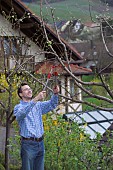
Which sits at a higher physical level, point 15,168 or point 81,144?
point 81,144

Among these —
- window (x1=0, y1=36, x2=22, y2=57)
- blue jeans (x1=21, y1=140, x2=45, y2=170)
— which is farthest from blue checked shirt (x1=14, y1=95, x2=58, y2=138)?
window (x1=0, y1=36, x2=22, y2=57)

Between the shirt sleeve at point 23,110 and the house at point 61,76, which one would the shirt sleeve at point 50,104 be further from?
the shirt sleeve at point 23,110

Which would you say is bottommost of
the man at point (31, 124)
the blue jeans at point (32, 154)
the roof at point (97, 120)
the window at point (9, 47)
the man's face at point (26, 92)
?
the roof at point (97, 120)

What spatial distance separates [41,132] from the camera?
22.5 ft

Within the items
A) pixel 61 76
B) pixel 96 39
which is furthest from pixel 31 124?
pixel 61 76

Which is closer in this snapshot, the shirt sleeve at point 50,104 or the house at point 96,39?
the shirt sleeve at point 50,104

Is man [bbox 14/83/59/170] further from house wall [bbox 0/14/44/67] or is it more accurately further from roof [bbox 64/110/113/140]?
roof [bbox 64/110/113/140]

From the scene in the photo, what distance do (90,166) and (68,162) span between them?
1.20ft

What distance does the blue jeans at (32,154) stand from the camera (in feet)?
22.4

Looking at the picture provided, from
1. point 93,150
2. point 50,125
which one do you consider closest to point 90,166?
point 93,150

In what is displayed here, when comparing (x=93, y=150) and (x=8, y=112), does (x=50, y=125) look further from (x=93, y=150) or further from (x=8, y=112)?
(x=8, y=112)

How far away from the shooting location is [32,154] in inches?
271

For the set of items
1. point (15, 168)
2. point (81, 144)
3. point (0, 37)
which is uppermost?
point (0, 37)

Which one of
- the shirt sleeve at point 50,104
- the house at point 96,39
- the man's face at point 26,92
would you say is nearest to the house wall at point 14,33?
the house at point 96,39
